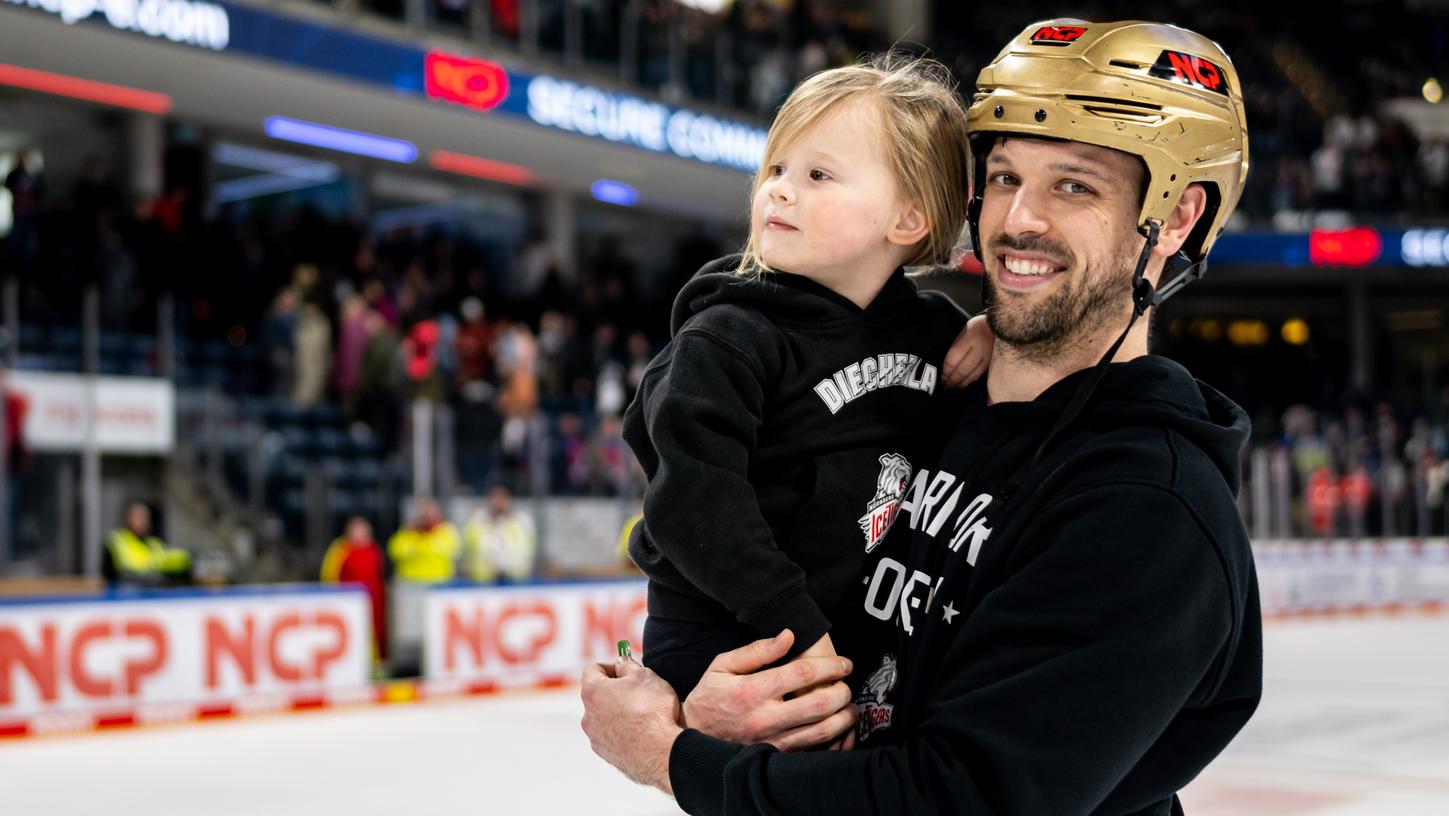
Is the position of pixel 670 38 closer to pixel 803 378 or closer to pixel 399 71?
pixel 399 71

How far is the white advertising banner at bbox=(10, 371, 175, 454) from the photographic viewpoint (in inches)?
420

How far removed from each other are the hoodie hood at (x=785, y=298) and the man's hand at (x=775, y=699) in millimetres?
499

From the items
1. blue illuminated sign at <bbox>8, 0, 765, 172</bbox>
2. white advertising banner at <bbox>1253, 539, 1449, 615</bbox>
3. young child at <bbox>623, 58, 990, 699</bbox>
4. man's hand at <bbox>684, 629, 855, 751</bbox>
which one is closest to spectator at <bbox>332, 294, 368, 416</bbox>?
blue illuminated sign at <bbox>8, 0, 765, 172</bbox>

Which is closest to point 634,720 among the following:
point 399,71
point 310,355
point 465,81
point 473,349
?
point 310,355

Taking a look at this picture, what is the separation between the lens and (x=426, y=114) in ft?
59.2

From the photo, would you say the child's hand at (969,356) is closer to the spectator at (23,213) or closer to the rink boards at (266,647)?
the rink boards at (266,647)

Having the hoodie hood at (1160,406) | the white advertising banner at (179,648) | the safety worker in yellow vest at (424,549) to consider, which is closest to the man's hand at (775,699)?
the hoodie hood at (1160,406)

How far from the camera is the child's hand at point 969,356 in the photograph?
2262mm

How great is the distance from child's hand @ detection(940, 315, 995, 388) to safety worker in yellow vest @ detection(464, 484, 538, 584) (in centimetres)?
1088

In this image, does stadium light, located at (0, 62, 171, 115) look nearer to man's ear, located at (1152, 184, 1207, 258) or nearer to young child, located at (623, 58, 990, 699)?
young child, located at (623, 58, 990, 699)

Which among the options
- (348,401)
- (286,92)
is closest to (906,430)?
(348,401)

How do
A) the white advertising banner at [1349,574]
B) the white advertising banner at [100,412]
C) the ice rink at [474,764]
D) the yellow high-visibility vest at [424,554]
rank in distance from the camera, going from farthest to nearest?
the white advertising banner at [1349,574] → the yellow high-visibility vest at [424,554] → the white advertising banner at [100,412] → the ice rink at [474,764]

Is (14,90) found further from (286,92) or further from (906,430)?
(906,430)

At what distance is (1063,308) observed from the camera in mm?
2000
